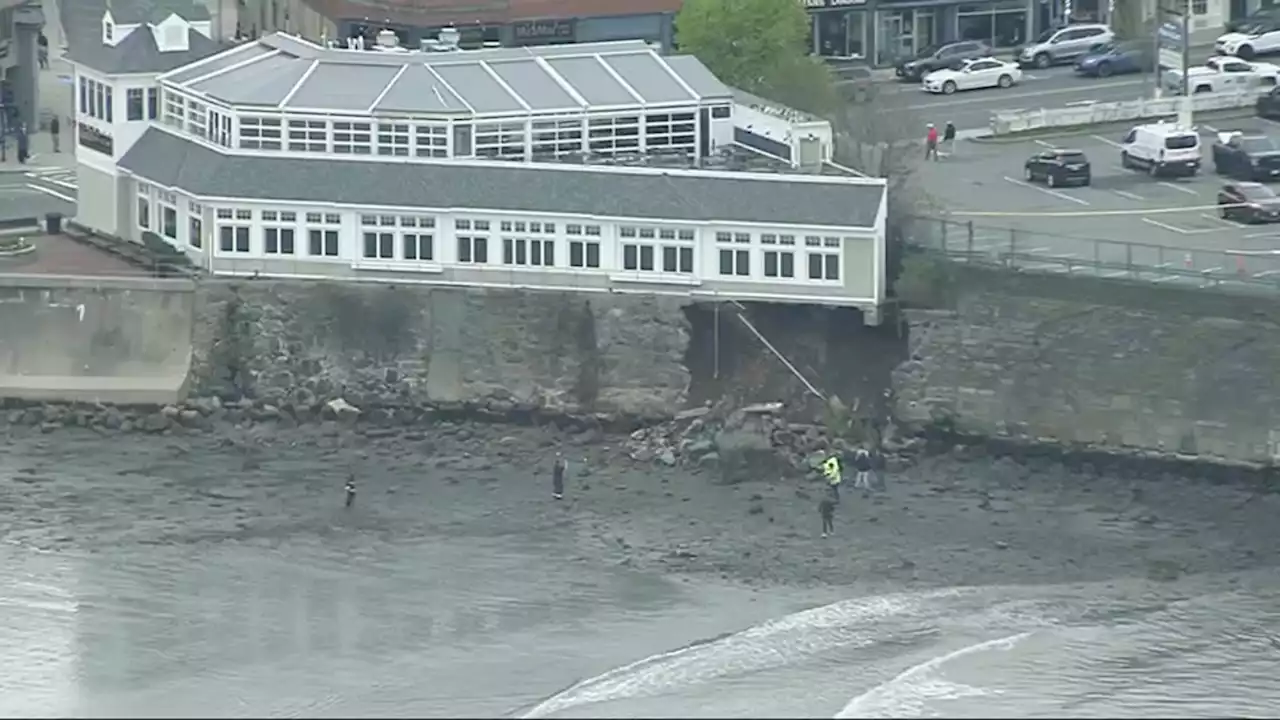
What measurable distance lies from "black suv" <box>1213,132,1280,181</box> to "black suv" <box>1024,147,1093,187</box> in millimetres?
2305

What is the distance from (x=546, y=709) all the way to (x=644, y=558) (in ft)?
24.0

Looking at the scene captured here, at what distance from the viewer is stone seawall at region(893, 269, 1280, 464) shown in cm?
5234

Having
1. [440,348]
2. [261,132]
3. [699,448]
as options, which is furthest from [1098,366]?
[261,132]

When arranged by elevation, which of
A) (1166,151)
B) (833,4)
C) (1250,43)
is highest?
(833,4)

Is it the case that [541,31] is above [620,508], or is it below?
above

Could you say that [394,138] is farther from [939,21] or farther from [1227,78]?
[939,21]

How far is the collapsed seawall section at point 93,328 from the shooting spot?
56.2 meters

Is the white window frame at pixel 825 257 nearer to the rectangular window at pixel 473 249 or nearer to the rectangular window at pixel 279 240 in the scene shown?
the rectangular window at pixel 473 249

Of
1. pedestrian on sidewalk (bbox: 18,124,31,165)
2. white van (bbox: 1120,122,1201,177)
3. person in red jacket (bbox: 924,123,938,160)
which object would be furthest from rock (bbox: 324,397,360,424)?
white van (bbox: 1120,122,1201,177)

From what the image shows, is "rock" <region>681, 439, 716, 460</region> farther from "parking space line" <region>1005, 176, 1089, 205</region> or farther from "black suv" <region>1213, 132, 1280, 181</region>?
"black suv" <region>1213, 132, 1280, 181</region>

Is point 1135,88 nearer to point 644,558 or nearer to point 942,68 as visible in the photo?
point 942,68

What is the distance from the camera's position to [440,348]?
183 feet

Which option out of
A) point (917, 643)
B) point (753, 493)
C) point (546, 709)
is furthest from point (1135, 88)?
point (546, 709)

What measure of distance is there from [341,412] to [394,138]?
4.91m
